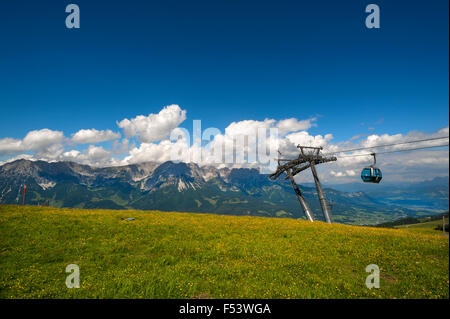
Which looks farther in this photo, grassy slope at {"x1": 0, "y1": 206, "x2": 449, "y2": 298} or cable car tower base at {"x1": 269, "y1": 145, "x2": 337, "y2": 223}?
cable car tower base at {"x1": 269, "y1": 145, "x2": 337, "y2": 223}

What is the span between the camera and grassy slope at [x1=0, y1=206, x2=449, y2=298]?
10367 millimetres

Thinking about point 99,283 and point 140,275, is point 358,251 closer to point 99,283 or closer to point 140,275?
point 140,275

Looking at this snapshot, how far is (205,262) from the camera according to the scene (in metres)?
14.0

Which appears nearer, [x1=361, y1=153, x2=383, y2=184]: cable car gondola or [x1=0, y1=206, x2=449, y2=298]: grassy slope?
[x1=0, y1=206, x2=449, y2=298]: grassy slope

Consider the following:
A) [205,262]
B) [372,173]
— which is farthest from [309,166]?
[205,262]

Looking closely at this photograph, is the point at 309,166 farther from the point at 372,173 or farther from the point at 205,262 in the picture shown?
the point at 205,262

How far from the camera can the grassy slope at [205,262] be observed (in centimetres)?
1037

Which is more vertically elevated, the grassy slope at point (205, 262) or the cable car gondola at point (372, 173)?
the cable car gondola at point (372, 173)

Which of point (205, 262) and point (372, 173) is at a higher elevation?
point (372, 173)

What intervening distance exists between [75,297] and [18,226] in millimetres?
15776

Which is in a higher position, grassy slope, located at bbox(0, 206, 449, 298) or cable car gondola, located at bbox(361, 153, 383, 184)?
cable car gondola, located at bbox(361, 153, 383, 184)
